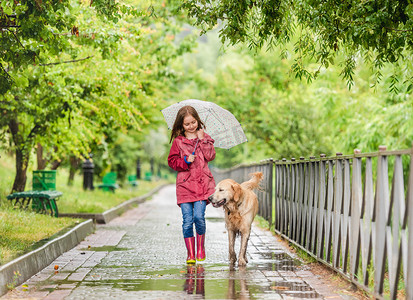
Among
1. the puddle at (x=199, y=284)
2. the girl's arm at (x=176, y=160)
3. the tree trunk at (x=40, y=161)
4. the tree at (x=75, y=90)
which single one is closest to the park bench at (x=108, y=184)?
the tree trunk at (x=40, y=161)

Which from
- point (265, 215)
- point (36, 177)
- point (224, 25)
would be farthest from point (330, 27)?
point (36, 177)

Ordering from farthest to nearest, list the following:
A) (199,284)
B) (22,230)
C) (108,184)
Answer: (108,184) → (22,230) → (199,284)

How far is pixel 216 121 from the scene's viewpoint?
9.83 metres

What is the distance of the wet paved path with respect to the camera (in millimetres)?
6668

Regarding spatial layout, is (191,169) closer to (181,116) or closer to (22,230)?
(181,116)

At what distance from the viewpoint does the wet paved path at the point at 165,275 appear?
667cm

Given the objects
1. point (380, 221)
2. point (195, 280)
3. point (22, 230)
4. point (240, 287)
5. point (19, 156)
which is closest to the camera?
point (380, 221)

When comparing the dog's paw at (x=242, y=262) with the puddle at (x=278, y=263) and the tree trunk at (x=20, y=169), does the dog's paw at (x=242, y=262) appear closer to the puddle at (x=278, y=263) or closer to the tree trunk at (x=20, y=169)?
the puddle at (x=278, y=263)

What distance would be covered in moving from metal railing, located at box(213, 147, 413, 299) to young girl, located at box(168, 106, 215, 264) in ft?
4.68

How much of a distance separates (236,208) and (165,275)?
1506mm

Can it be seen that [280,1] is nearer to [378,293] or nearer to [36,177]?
[378,293]

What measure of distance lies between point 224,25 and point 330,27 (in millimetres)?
1304

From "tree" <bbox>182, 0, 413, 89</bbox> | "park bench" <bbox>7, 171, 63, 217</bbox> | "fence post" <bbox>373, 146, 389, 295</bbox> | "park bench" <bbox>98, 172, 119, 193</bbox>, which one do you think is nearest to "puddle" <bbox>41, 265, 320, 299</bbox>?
"fence post" <bbox>373, 146, 389, 295</bbox>

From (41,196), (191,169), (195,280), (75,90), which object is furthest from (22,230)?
(75,90)
